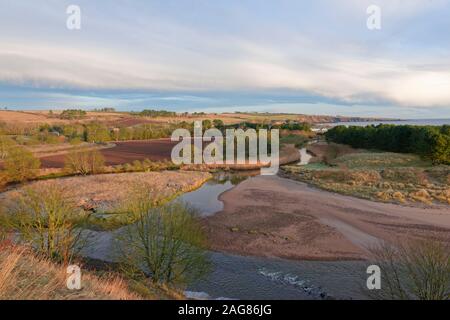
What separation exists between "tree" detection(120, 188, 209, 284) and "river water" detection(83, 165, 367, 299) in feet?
4.15

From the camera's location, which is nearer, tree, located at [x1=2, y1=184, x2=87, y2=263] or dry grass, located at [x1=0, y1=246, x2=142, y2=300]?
dry grass, located at [x1=0, y1=246, x2=142, y2=300]

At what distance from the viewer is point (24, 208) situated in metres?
19.9

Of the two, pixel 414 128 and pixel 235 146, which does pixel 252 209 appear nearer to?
pixel 235 146

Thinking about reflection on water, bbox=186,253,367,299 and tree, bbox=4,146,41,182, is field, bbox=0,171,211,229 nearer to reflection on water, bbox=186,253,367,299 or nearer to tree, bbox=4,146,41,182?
tree, bbox=4,146,41,182

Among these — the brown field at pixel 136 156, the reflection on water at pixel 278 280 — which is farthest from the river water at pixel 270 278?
the brown field at pixel 136 156

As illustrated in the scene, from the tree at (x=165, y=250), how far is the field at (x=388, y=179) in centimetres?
2914

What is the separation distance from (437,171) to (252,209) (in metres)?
35.1

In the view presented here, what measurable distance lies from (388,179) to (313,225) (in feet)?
90.3

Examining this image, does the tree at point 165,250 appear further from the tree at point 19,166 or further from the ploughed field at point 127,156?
the ploughed field at point 127,156

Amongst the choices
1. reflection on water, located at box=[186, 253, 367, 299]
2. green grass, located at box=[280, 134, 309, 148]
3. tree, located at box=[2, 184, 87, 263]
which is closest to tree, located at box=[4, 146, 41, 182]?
tree, located at box=[2, 184, 87, 263]

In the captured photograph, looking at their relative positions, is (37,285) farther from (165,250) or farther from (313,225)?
(313,225)

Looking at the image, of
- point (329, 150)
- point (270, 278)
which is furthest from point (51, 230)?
point (329, 150)

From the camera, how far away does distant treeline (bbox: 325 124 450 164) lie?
54.9 m

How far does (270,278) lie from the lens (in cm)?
1834
